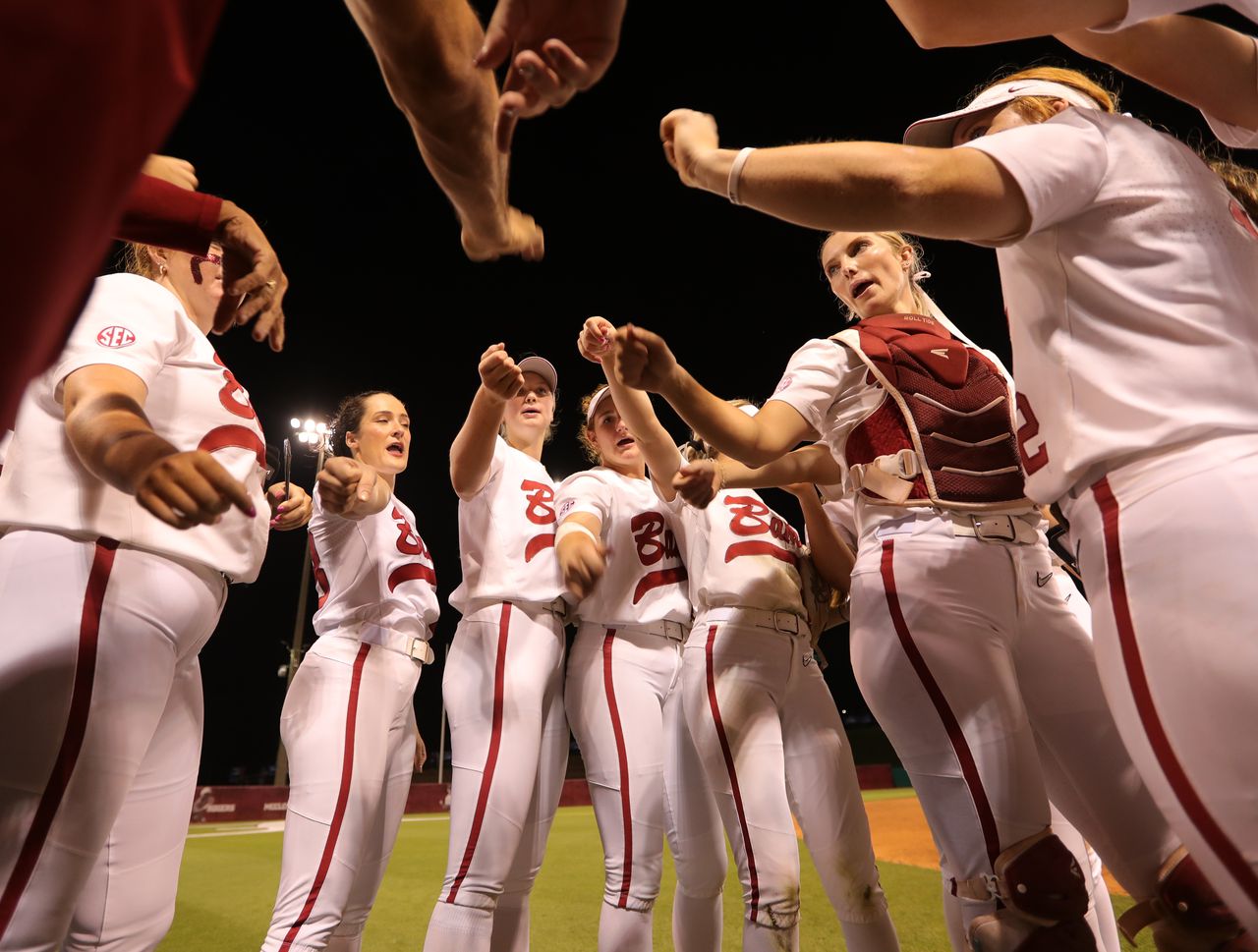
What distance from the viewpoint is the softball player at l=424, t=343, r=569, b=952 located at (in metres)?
2.96

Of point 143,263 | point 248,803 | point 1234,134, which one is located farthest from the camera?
point 248,803

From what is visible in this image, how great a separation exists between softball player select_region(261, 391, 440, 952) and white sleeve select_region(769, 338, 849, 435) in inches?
61.8

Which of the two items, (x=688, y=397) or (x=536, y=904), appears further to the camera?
(x=536, y=904)

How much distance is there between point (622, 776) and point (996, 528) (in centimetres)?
188

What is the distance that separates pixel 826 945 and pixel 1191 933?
3.34m

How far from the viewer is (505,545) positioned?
354 cm

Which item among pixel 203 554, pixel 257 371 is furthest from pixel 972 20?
pixel 257 371

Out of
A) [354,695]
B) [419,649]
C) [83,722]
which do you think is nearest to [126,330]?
[83,722]

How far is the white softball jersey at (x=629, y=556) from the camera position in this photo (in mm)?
3602

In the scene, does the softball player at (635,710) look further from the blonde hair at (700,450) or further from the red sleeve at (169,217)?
the red sleeve at (169,217)

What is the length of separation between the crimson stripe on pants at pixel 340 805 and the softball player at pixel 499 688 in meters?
0.36

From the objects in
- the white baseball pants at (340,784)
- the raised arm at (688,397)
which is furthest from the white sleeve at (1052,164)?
the white baseball pants at (340,784)

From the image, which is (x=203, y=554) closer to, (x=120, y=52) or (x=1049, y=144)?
(x=120, y=52)

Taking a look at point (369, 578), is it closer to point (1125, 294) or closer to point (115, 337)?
point (115, 337)
